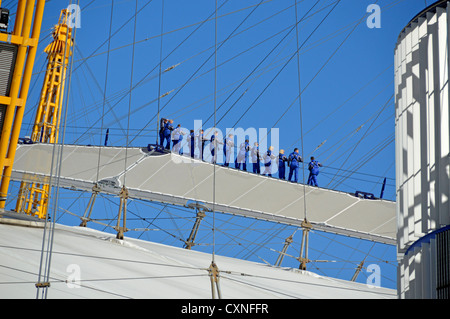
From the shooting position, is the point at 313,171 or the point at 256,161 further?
the point at 313,171

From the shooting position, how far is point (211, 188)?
21172 millimetres

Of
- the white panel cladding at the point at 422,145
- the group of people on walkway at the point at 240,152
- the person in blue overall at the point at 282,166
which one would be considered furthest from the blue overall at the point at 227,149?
the white panel cladding at the point at 422,145

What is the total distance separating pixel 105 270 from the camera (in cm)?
1137

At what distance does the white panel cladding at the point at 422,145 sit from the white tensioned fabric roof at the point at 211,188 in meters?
11.4

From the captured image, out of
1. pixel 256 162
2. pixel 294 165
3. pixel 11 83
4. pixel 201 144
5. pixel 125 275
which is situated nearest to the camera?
pixel 125 275

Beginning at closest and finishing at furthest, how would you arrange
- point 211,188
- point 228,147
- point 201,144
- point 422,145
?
point 422,145 → point 211,188 → point 201,144 → point 228,147

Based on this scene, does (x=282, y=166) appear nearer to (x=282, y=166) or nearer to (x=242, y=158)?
(x=282, y=166)

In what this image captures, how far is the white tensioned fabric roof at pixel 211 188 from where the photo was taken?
20750 millimetres

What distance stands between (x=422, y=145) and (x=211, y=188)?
1232 centimetres

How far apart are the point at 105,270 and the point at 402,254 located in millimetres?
4398

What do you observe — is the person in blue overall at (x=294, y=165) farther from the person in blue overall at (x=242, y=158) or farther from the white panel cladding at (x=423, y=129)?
the white panel cladding at (x=423, y=129)

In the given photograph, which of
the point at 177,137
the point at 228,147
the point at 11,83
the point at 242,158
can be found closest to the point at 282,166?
the point at 242,158
